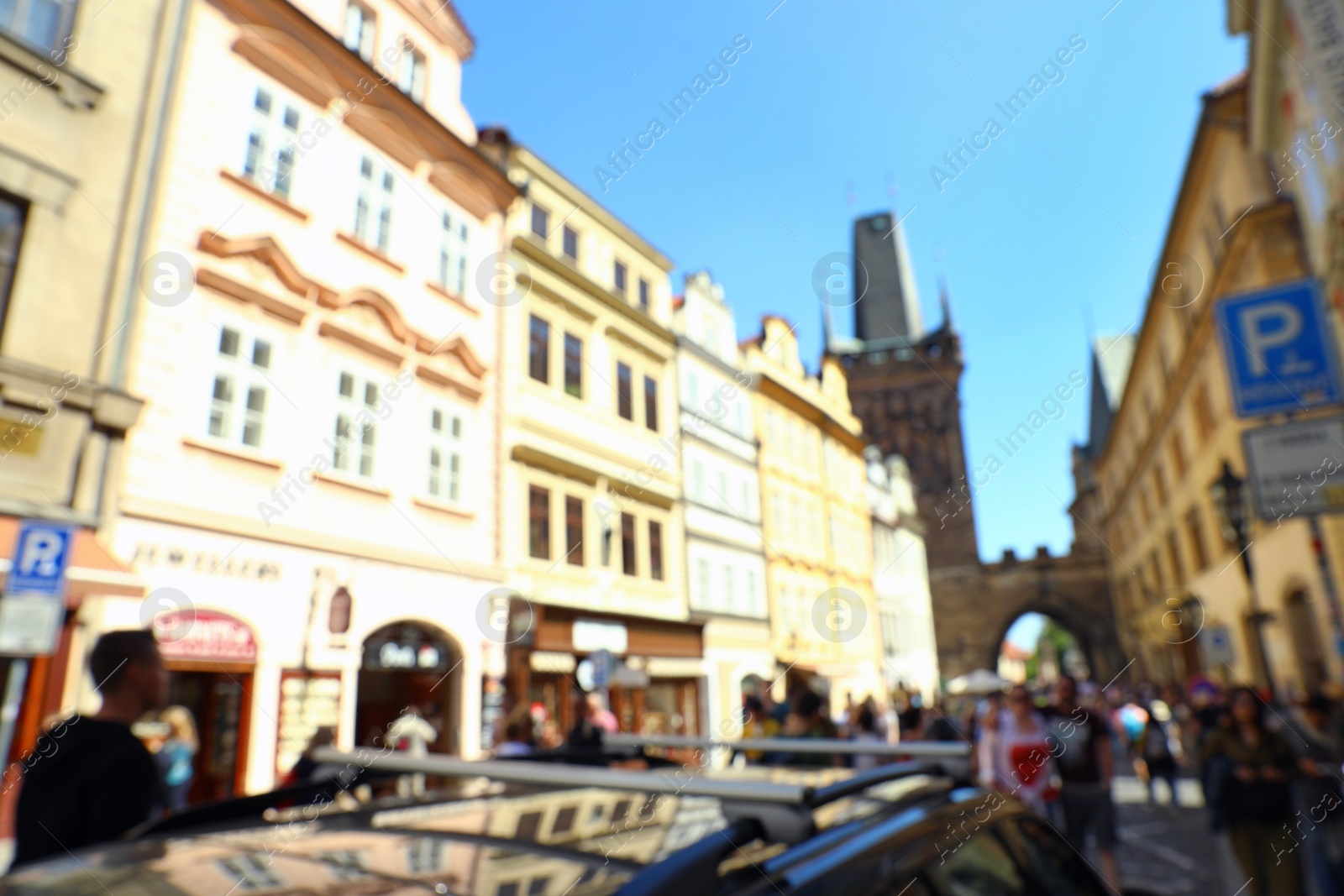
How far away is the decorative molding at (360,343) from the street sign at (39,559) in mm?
7153

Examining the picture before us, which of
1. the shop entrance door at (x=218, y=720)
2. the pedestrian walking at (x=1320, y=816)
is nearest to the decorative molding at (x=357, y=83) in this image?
the shop entrance door at (x=218, y=720)

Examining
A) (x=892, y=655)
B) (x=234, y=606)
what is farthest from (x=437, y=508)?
(x=892, y=655)

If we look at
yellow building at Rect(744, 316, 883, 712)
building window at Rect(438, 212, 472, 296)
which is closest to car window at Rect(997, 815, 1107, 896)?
building window at Rect(438, 212, 472, 296)

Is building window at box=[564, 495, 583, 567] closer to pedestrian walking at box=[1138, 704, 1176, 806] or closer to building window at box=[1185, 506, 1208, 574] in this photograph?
pedestrian walking at box=[1138, 704, 1176, 806]

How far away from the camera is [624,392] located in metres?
20.7

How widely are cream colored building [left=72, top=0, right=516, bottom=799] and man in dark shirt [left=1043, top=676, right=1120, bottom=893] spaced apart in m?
9.22

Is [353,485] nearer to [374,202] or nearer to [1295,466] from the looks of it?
[374,202]

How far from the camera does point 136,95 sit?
10.7 meters

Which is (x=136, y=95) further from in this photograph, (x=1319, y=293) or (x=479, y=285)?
(x=1319, y=293)

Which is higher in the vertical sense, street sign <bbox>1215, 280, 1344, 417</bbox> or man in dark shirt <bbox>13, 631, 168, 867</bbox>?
street sign <bbox>1215, 280, 1344, 417</bbox>

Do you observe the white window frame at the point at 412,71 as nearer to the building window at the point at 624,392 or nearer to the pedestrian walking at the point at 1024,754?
the building window at the point at 624,392

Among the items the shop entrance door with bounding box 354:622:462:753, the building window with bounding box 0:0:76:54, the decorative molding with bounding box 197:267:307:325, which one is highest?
the building window with bounding box 0:0:76:54

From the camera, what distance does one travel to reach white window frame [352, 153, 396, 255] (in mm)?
13773

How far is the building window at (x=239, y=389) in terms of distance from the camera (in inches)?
435
